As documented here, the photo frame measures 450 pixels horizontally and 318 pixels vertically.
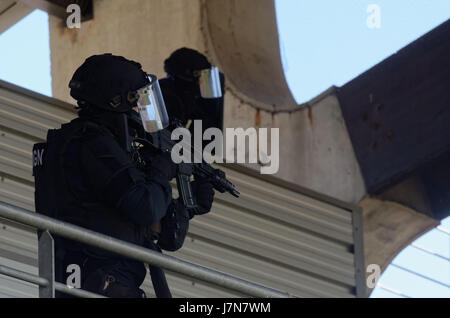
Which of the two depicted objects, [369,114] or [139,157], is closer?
[139,157]

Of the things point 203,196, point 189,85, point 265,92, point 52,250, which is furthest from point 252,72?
point 52,250

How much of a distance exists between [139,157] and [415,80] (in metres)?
4.69

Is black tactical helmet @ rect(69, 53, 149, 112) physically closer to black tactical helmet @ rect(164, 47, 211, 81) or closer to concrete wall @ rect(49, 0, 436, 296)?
black tactical helmet @ rect(164, 47, 211, 81)

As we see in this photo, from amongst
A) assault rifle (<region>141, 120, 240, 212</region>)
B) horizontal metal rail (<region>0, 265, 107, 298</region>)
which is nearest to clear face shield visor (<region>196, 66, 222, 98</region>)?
assault rifle (<region>141, 120, 240, 212</region>)

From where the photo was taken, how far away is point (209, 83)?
826 cm

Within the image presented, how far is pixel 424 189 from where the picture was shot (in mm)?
10516

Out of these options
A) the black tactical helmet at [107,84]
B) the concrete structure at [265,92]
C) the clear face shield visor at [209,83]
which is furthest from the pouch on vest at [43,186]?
the concrete structure at [265,92]

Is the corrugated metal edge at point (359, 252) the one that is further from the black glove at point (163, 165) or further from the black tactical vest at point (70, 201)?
the black tactical vest at point (70, 201)

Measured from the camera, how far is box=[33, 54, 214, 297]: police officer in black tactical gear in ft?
18.0

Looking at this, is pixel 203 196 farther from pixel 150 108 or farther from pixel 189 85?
pixel 189 85

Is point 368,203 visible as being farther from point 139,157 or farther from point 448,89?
point 139,157
